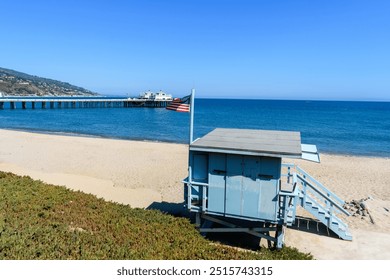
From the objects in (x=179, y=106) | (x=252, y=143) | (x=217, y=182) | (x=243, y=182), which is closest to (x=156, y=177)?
(x=179, y=106)

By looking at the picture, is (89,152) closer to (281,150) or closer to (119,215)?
(119,215)

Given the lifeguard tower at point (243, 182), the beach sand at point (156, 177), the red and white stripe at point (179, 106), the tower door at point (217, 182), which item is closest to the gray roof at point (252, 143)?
the lifeguard tower at point (243, 182)

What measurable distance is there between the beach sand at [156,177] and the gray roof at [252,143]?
3187mm

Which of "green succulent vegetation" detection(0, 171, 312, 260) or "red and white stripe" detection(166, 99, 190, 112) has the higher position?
"red and white stripe" detection(166, 99, 190, 112)

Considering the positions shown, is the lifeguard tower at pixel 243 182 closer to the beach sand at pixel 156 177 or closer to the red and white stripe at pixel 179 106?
the red and white stripe at pixel 179 106

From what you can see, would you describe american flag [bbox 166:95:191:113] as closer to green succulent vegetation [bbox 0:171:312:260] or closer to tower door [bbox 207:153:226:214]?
tower door [bbox 207:153:226:214]

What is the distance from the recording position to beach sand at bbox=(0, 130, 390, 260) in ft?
30.6

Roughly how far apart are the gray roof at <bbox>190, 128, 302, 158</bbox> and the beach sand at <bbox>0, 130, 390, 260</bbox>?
3.19m

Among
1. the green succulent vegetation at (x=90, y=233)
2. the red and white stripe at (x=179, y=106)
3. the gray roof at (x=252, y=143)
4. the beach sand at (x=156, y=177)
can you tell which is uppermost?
the red and white stripe at (x=179, y=106)

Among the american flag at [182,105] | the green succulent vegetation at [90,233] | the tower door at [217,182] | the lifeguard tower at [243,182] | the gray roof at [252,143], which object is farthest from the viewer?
the american flag at [182,105]

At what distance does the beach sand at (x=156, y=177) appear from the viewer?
30.6ft

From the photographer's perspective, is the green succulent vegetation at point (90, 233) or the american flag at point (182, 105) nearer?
the green succulent vegetation at point (90, 233)

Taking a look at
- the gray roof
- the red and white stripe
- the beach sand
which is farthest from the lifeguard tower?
the beach sand

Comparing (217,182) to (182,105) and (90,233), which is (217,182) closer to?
(182,105)
